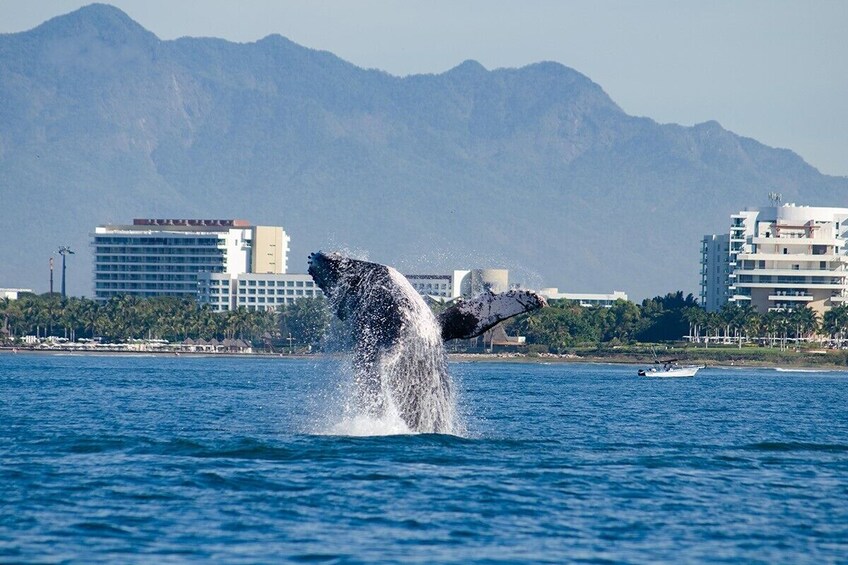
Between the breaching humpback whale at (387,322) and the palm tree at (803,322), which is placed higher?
the palm tree at (803,322)

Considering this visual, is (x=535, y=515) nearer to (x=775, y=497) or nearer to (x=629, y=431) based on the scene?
(x=775, y=497)

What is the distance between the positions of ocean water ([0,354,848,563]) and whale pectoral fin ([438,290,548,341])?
2.84 metres

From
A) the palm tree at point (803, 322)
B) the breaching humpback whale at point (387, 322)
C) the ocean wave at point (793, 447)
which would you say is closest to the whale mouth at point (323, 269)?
the breaching humpback whale at point (387, 322)

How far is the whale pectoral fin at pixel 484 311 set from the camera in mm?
29859

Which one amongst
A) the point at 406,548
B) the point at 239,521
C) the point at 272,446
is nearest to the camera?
the point at 406,548

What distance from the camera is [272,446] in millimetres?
34594

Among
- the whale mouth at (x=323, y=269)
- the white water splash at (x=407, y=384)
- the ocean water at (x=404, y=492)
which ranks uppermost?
the whale mouth at (x=323, y=269)

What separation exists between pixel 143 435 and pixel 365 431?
303 inches

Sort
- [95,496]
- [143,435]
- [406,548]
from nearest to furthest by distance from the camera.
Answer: [406,548] → [95,496] → [143,435]

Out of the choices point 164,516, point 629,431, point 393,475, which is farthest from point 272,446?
point 629,431

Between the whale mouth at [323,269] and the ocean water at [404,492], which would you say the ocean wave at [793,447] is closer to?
the ocean water at [404,492]

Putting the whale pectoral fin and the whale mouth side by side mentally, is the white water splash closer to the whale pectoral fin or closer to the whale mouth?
the whale pectoral fin

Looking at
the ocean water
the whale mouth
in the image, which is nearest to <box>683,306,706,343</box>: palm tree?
the ocean water

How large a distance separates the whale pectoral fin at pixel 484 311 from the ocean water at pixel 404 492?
2843mm
